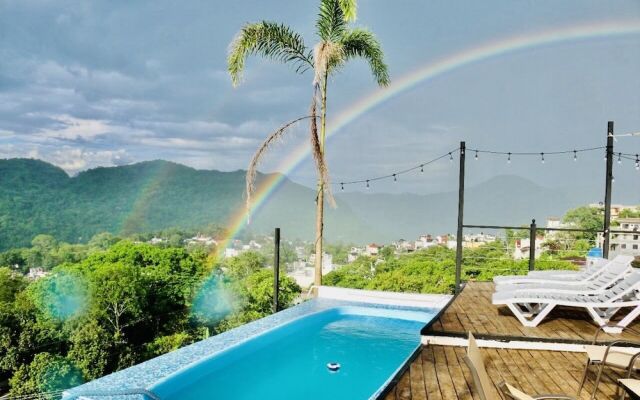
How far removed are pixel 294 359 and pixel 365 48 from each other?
18.4 ft

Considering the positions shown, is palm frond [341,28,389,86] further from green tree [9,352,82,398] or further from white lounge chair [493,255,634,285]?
green tree [9,352,82,398]

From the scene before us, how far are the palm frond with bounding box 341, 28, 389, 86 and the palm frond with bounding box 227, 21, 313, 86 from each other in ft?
2.35

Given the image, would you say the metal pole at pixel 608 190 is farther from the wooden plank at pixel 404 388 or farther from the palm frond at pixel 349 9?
the wooden plank at pixel 404 388

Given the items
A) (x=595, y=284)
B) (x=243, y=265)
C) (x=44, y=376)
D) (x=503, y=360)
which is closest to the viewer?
(x=503, y=360)

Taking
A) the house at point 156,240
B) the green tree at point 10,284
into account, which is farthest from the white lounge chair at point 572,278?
the house at point 156,240

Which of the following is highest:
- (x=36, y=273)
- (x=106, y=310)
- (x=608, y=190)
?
(x=608, y=190)

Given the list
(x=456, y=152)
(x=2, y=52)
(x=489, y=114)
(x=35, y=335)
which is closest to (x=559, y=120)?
(x=489, y=114)

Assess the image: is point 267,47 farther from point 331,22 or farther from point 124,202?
point 124,202

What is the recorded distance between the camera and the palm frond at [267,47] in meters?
8.72

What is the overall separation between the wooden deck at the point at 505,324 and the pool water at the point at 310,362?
1.03 meters

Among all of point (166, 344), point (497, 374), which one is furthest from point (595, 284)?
point (166, 344)

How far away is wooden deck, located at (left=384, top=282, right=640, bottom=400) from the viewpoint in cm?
314

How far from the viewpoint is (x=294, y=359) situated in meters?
6.16

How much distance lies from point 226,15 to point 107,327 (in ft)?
49.2
